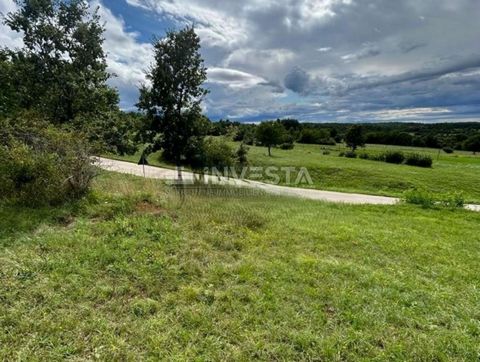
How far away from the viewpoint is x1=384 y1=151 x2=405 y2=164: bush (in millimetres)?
36469

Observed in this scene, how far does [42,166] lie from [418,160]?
3702 centimetres

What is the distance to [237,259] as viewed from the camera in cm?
498

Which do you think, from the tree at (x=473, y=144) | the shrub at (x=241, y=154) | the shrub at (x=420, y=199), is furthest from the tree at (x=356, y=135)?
the shrub at (x=420, y=199)

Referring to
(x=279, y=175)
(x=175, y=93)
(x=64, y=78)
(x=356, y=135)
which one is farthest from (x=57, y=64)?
(x=356, y=135)

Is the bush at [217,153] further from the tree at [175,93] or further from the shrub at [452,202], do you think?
the shrub at [452,202]

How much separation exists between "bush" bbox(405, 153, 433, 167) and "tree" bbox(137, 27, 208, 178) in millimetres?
30046

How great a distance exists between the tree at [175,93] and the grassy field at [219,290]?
22.7 ft

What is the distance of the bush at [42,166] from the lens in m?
7.14

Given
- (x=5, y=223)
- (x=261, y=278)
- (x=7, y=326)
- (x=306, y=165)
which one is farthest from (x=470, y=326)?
(x=306, y=165)

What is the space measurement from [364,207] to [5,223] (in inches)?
438

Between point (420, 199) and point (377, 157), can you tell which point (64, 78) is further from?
point (377, 157)

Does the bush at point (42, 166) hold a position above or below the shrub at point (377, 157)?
above

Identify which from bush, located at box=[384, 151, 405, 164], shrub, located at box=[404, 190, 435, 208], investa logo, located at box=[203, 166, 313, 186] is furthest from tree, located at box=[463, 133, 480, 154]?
shrub, located at box=[404, 190, 435, 208]

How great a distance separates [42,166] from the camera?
23.6 feet
